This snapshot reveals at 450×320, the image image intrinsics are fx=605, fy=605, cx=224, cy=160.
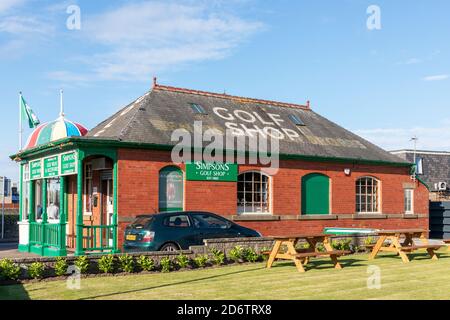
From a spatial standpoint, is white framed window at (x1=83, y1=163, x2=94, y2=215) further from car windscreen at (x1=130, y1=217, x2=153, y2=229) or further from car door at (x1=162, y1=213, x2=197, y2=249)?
car door at (x1=162, y1=213, x2=197, y2=249)

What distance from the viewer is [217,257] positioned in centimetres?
1452

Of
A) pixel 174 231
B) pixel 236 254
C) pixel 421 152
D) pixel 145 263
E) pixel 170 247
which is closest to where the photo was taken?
pixel 145 263

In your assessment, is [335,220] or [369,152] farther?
[369,152]

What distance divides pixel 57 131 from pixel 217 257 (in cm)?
1244

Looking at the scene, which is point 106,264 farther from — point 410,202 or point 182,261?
point 410,202

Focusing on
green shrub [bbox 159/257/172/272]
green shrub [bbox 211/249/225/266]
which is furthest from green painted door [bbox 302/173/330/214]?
green shrub [bbox 159/257/172/272]

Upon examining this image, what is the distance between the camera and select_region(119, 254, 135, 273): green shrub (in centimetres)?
1321

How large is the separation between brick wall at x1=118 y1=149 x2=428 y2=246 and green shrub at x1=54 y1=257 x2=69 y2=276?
16.1 ft

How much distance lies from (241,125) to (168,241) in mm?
8407

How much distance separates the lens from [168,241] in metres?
15.2

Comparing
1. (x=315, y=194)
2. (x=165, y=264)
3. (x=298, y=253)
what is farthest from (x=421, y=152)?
(x=165, y=264)

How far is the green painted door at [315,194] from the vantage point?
889 inches
